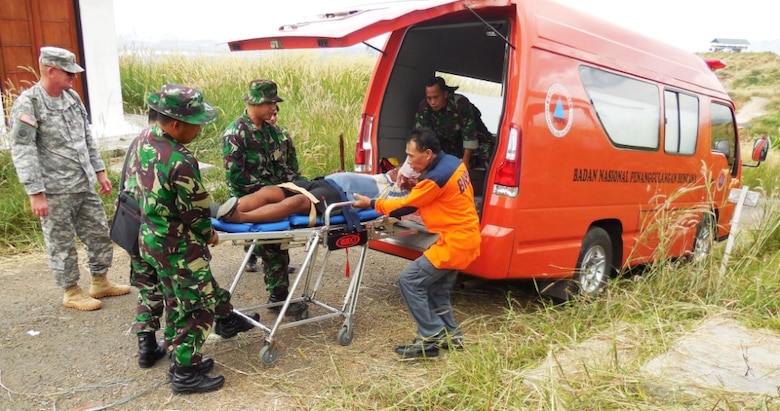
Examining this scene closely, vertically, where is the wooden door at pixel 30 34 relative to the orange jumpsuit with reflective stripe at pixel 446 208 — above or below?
above

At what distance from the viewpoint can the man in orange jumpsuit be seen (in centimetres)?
321

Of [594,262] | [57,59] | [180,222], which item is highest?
[57,59]

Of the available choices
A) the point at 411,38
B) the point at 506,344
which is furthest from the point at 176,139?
the point at 411,38

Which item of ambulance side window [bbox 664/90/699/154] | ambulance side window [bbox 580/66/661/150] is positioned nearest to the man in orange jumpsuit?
ambulance side window [bbox 580/66/661/150]

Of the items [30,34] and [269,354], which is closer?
[269,354]

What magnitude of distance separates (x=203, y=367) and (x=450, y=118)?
3.02 meters

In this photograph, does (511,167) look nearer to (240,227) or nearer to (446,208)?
(446,208)

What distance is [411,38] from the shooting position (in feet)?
15.4

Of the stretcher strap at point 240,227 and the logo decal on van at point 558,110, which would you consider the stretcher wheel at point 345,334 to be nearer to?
the stretcher strap at point 240,227

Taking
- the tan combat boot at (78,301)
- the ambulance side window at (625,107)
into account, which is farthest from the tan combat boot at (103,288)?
the ambulance side window at (625,107)

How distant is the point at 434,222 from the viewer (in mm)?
3314

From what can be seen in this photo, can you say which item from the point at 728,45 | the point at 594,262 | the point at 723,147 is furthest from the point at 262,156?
the point at 728,45

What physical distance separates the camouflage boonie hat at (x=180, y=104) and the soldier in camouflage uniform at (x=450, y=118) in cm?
244

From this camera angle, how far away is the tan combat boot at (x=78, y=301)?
12.9 feet
